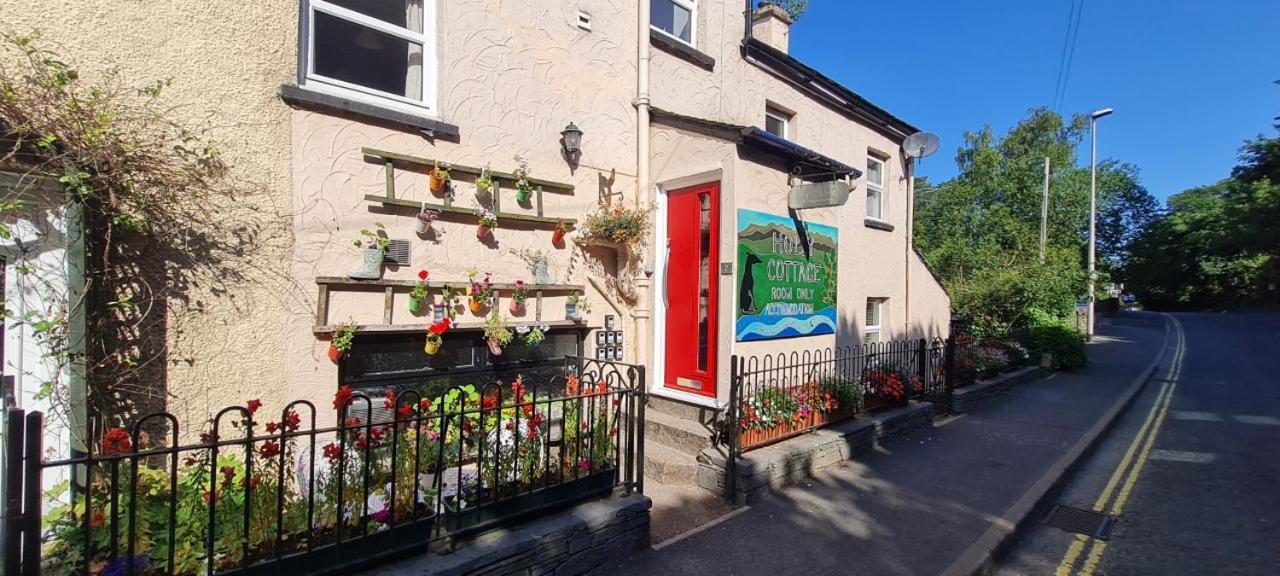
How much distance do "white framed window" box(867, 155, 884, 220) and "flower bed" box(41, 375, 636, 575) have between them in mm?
7779

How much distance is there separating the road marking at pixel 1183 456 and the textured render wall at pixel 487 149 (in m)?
7.18

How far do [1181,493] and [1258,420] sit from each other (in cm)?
543

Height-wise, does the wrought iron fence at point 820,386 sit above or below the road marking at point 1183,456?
above

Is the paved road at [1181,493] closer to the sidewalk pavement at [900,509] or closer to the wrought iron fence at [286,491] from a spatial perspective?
the sidewalk pavement at [900,509]

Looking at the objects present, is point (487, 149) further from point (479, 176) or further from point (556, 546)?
point (556, 546)

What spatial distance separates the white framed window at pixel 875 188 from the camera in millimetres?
10125

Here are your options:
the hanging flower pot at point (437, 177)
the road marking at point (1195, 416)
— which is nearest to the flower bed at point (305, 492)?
the hanging flower pot at point (437, 177)

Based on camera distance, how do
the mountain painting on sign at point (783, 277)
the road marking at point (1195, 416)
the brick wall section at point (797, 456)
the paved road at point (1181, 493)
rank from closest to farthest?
the paved road at point (1181, 493), the brick wall section at point (797, 456), the mountain painting on sign at point (783, 277), the road marking at point (1195, 416)

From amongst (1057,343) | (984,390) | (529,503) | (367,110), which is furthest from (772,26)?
(1057,343)

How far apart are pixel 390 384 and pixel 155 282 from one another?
5.80 feet

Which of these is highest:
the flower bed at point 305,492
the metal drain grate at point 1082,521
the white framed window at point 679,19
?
the white framed window at point 679,19

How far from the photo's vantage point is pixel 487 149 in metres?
5.29

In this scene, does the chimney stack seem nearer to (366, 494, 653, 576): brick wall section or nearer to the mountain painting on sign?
the mountain painting on sign

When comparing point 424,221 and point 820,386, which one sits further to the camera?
point 820,386
